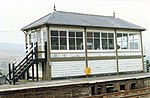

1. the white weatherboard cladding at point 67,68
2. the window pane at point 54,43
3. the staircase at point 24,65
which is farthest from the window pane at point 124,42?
the staircase at point 24,65

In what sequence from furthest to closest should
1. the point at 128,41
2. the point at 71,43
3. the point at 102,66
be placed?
the point at 128,41 < the point at 102,66 < the point at 71,43

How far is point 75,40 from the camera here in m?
18.3

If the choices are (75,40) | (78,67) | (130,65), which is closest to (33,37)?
(75,40)

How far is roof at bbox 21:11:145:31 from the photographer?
18.0 metres

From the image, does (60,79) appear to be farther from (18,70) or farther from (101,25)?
(101,25)

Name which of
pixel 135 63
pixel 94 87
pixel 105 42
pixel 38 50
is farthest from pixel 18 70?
pixel 135 63

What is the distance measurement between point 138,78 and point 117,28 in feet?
14.7

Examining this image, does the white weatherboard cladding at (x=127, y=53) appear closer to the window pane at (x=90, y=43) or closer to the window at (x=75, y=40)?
the window pane at (x=90, y=43)

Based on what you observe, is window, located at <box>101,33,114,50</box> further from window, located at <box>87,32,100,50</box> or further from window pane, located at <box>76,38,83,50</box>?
window pane, located at <box>76,38,83,50</box>

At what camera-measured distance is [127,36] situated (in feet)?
69.5

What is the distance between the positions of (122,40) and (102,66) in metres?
3.08

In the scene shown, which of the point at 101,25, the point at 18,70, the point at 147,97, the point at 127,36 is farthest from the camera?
the point at 127,36

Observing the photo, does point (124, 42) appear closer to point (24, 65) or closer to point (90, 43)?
point (90, 43)

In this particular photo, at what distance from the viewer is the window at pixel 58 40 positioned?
17.3 meters
